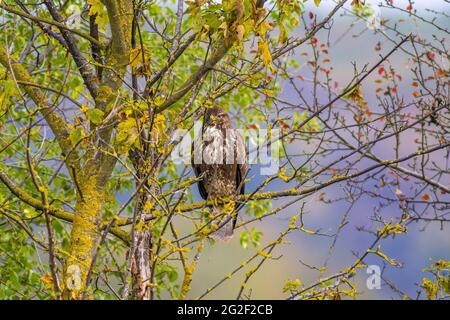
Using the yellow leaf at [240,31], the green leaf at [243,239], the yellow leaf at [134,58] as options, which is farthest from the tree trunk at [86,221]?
the green leaf at [243,239]

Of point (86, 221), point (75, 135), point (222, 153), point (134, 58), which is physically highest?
point (222, 153)

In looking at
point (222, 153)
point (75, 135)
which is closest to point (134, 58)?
point (75, 135)

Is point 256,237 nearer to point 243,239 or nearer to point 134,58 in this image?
point 243,239

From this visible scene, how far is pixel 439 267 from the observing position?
13.6 ft

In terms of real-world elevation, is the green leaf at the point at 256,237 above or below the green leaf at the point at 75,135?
above

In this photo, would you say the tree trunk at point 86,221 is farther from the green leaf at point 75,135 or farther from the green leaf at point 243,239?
the green leaf at point 243,239

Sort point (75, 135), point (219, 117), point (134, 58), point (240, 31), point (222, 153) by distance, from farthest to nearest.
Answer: point (222, 153), point (219, 117), point (134, 58), point (75, 135), point (240, 31)

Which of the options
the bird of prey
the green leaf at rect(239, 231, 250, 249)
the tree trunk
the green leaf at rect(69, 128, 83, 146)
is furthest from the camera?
the green leaf at rect(239, 231, 250, 249)

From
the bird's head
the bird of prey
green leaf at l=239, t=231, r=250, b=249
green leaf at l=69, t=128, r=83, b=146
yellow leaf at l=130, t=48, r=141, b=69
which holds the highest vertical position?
the bird's head

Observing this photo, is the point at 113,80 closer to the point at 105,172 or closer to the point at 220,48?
the point at 105,172

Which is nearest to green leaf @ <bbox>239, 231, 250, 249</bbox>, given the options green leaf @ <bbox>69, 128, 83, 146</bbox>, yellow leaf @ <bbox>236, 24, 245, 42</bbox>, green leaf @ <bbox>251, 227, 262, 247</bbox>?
green leaf @ <bbox>251, 227, 262, 247</bbox>

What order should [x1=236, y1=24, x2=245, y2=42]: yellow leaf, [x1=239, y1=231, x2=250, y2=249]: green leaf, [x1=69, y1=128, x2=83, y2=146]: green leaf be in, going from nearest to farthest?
[x1=236, y1=24, x2=245, y2=42]: yellow leaf → [x1=69, y1=128, x2=83, y2=146]: green leaf → [x1=239, y1=231, x2=250, y2=249]: green leaf

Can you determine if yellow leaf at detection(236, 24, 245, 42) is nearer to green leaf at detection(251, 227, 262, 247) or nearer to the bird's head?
the bird's head

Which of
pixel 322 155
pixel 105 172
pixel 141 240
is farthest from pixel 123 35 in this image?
pixel 322 155
